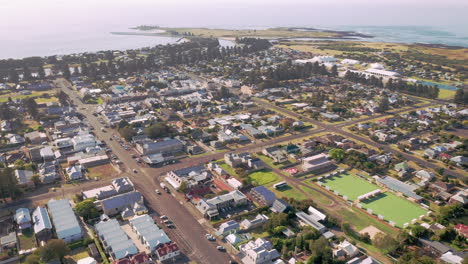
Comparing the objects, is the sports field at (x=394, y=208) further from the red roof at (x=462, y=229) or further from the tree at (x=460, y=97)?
the tree at (x=460, y=97)

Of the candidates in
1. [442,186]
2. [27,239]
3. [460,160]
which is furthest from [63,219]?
[460,160]

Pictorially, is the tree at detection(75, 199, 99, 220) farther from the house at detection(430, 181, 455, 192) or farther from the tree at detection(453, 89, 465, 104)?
the tree at detection(453, 89, 465, 104)

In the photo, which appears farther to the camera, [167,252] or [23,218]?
[23,218]

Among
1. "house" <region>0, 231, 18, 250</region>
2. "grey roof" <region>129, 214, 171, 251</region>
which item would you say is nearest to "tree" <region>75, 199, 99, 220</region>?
"grey roof" <region>129, 214, 171, 251</region>

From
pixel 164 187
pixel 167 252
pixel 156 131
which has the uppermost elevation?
pixel 156 131

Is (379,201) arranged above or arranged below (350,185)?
below

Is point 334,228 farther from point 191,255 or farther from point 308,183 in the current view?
point 191,255

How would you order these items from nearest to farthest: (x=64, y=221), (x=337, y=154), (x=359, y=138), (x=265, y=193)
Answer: (x=64, y=221), (x=265, y=193), (x=337, y=154), (x=359, y=138)

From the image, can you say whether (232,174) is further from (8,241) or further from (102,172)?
(8,241)
